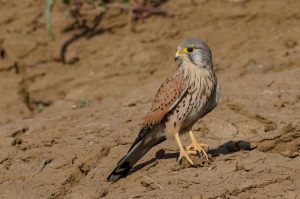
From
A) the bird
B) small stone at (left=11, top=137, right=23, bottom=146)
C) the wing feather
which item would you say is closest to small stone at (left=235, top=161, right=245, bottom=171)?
the bird

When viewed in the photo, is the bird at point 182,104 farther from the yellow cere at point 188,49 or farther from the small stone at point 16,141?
the small stone at point 16,141

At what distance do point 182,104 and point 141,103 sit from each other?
1749mm

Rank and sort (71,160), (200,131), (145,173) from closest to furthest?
(145,173), (71,160), (200,131)

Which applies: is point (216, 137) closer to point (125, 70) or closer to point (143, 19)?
point (125, 70)

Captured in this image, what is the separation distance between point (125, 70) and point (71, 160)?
2734 mm

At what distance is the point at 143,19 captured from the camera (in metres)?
8.80

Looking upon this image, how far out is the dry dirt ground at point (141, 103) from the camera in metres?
4.91

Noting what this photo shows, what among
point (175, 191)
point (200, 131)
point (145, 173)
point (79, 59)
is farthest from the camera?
point (79, 59)

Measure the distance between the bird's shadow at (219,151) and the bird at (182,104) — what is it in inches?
3.3

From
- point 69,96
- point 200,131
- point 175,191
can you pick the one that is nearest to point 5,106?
point 69,96

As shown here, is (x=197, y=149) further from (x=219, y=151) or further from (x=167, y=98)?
(x=167, y=98)

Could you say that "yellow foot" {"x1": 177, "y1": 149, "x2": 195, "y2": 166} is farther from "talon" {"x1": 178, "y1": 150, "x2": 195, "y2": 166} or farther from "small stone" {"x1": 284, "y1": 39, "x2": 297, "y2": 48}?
"small stone" {"x1": 284, "y1": 39, "x2": 297, "y2": 48}

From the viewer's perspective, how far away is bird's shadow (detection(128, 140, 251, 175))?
17.2 ft

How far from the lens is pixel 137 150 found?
5.14 metres
